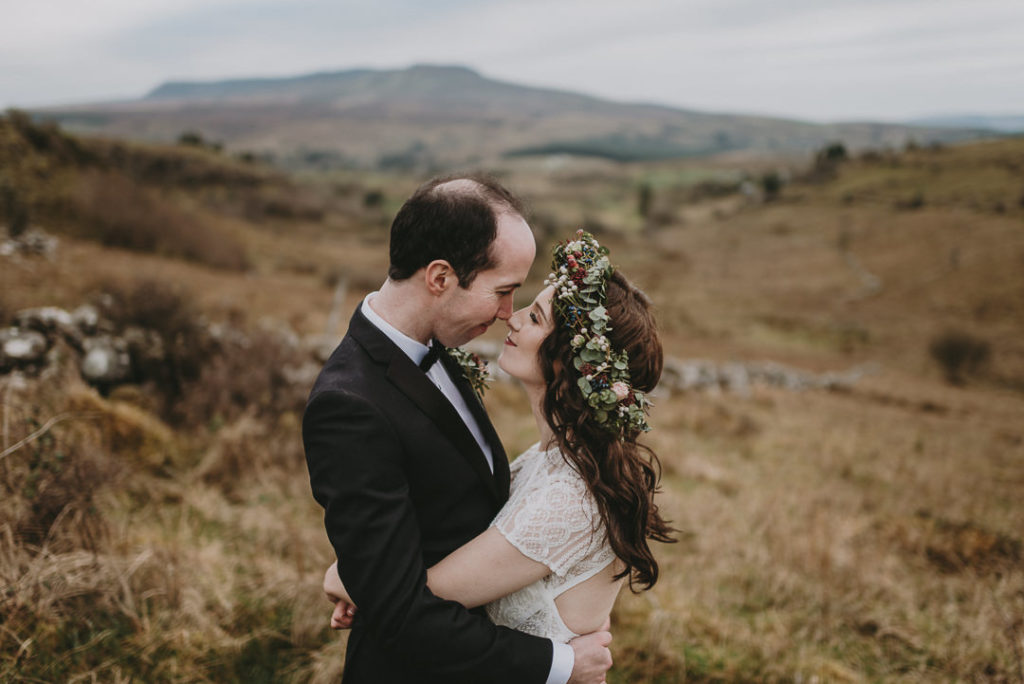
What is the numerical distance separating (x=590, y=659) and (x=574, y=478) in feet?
2.05

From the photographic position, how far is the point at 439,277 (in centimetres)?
193

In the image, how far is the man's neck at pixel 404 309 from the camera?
198cm

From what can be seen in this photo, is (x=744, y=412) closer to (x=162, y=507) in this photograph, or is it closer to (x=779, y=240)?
(x=162, y=507)

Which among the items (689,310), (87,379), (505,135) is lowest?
(689,310)

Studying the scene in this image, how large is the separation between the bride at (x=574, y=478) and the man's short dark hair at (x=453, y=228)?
349 millimetres

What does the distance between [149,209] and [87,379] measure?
11515 mm

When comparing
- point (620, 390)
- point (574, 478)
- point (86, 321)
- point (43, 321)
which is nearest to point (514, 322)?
point (620, 390)

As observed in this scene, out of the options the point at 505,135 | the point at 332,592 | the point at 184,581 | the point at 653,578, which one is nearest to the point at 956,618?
the point at 653,578

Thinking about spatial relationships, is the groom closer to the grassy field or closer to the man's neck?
the man's neck

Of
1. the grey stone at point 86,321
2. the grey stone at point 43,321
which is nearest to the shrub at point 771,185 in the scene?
the grey stone at point 86,321

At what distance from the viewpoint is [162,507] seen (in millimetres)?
5129

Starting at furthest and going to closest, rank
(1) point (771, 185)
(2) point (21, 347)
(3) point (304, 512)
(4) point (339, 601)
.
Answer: (1) point (771, 185) < (2) point (21, 347) < (3) point (304, 512) < (4) point (339, 601)

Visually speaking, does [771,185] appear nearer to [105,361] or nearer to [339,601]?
[105,361]

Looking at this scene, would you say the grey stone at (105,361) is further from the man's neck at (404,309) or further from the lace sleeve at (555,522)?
the lace sleeve at (555,522)
